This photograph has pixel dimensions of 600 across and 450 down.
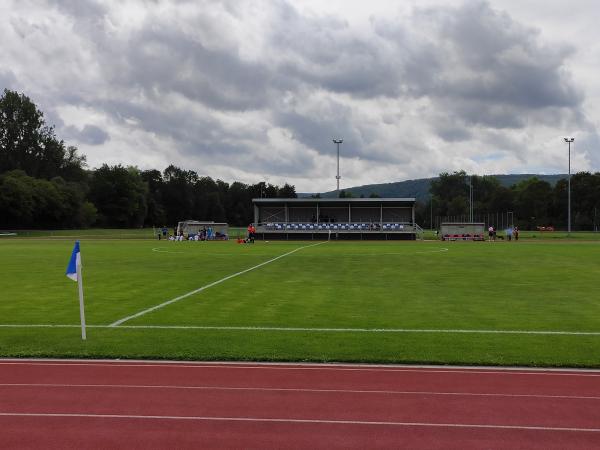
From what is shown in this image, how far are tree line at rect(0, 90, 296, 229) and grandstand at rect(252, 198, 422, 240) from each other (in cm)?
4517

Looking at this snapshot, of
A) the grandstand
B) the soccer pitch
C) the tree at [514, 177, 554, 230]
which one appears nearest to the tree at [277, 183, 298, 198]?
the tree at [514, 177, 554, 230]

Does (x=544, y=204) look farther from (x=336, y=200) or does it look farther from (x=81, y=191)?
(x=81, y=191)

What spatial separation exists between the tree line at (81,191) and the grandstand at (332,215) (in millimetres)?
45171

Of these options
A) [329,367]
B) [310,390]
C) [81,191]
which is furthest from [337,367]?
[81,191]

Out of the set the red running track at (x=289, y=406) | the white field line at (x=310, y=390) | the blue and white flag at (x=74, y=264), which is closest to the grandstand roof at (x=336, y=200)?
the blue and white flag at (x=74, y=264)

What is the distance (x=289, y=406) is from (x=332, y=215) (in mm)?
69637

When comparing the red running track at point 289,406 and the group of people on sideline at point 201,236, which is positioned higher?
the group of people on sideline at point 201,236

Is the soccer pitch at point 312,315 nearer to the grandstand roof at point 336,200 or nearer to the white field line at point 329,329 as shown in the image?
the white field line at point 329,329

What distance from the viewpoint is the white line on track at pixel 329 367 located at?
8188 mm

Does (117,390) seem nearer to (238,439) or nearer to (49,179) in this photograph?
(238,439)

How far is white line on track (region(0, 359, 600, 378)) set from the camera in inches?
322

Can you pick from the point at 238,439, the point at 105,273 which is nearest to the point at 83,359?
the point at 238,439

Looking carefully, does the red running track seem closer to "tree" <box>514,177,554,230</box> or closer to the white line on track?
the white line on track

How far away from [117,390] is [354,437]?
10.7 ft
